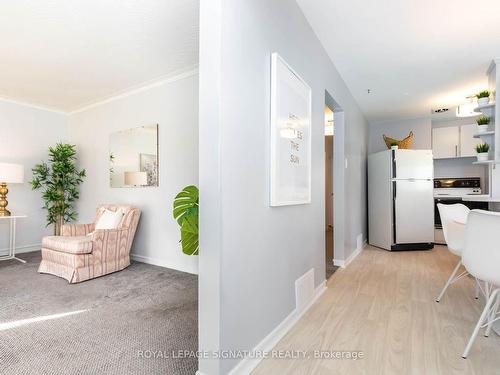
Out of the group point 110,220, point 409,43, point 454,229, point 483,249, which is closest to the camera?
point 483,249

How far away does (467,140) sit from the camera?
5195mm

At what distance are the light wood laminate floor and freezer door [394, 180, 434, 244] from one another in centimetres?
142

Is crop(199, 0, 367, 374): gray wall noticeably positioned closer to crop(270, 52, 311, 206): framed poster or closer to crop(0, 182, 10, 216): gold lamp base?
crop(270, 52, 311, 206): framed poster

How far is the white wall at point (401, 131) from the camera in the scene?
5.51 meters

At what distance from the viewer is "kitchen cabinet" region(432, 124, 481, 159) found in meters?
5.15

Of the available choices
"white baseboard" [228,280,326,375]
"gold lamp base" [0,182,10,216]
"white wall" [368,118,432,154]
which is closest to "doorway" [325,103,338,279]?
"white wall" [368,118,432,154]

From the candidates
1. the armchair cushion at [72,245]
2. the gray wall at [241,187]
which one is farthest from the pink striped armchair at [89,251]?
the gray wall at [241,187]

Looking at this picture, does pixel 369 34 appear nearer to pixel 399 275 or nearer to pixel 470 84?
pixel 470 84

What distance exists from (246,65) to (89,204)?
4167 millimetres

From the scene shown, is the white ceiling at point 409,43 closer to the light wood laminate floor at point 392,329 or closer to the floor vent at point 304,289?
the floor vent at point 304,289

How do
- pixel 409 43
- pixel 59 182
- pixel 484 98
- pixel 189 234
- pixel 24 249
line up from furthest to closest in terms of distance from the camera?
1. pixel 59 182
2. pixel 24 249
3. pixel 484 98
4. pixel 409 43
5. pixel 189 234

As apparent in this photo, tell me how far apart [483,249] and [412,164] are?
132 inches

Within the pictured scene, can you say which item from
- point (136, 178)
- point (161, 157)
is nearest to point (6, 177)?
point (136, 178)

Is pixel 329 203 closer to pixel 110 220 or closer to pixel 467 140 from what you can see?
pixel 467 140
